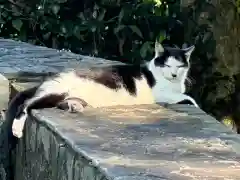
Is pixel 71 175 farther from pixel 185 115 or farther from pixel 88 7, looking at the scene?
pixel 88 7

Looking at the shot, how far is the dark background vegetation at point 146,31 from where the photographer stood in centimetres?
532

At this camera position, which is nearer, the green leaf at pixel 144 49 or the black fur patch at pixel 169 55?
the black fur patch at pixel 169 55

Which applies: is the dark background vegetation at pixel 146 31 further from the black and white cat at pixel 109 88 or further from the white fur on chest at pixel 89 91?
the white fur on chest at pixel 89 91

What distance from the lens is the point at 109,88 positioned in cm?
352

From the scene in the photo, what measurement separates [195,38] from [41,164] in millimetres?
2970

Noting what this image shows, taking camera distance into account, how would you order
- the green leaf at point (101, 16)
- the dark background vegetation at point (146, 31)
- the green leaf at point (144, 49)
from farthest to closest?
the green leaf at point (101, 16), the green leaf at point (144, 49), the dark background vegetation at point (146, 31)

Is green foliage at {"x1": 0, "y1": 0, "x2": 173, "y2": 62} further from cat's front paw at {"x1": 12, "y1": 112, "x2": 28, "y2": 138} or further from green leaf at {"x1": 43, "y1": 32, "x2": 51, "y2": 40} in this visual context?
cat's front paw at {"x1": 12, "y1": 112, "x2": 28, "y2": 138}

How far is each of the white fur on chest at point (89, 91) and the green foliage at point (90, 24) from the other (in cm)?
250

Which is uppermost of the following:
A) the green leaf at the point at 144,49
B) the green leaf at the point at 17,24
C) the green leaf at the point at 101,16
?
the green leaf at the point at 101,16

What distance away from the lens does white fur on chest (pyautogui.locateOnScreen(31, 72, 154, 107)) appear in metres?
3.33

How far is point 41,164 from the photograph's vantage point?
295 centimetres

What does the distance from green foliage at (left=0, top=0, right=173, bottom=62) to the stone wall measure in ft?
8.46

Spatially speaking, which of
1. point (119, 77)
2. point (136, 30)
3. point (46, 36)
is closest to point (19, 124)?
point (119, 77)

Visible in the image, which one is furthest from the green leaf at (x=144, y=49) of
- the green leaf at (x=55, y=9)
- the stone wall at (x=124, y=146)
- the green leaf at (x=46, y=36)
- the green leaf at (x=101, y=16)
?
the stone wall at (x=124, y=146)
